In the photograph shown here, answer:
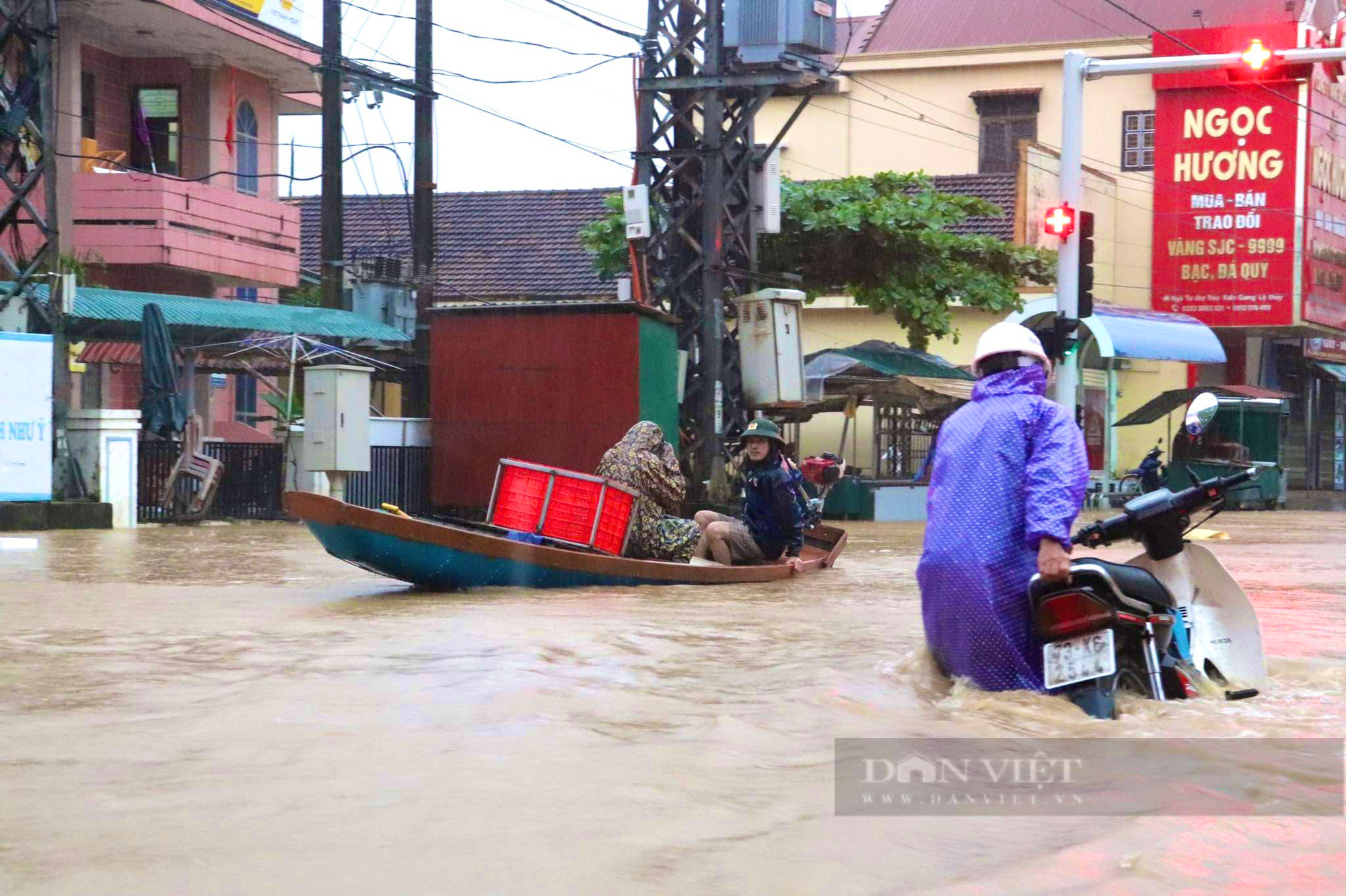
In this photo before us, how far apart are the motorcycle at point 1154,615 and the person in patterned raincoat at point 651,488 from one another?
606 cm

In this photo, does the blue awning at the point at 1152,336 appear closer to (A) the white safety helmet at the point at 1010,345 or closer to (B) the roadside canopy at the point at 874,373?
(B) the roadside canopy at the point at 874,373

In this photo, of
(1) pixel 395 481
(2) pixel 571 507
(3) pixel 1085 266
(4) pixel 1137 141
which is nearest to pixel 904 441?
(4) pixel 1137 141

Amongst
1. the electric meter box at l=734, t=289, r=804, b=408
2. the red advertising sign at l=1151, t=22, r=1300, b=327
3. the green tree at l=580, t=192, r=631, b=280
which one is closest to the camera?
the electric meter box at l=734, t=289, r=804, b=408

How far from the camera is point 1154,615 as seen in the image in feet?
19.9

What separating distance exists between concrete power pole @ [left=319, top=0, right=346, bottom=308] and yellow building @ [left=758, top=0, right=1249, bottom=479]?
1380 centimetres

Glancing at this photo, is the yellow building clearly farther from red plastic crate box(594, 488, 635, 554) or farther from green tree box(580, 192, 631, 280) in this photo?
red plastic crate box(594, 488, 635, 554)

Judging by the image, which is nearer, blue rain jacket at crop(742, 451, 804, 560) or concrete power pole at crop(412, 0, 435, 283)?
blue rain jacket at crop(742, 451, 804, 560)

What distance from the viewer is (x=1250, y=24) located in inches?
1439

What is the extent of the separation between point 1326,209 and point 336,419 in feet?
85.8

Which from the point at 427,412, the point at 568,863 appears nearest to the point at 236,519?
the point at 427,412

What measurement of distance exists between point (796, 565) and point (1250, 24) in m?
27.7

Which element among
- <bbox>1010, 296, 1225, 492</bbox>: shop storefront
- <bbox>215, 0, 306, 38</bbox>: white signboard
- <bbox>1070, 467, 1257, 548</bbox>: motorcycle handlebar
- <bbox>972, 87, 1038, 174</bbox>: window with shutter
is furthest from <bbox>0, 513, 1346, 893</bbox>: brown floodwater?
<bbox>972, 87, 1038, 174</bbox>: window with shutter

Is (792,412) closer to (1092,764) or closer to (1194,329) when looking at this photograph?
(1194,329)

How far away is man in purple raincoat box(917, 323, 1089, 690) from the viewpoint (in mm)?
6078
